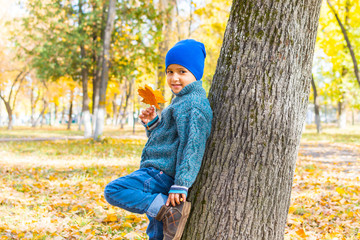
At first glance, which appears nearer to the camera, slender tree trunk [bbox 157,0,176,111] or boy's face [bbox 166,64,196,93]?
boy's face [bbox 166,64,196,93]

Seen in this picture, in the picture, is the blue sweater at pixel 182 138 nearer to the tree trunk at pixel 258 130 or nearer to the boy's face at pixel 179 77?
the boy's face at pixel 179 77

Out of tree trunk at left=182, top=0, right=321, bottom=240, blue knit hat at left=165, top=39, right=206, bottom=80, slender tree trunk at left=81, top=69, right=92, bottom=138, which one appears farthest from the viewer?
slender tree trunk at left=81, top=69, right=92, bottom=138

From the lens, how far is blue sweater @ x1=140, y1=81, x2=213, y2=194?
212cm

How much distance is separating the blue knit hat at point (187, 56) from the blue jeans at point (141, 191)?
861 millimetres

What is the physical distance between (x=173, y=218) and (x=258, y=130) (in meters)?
0.90

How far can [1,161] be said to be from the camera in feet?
27.8

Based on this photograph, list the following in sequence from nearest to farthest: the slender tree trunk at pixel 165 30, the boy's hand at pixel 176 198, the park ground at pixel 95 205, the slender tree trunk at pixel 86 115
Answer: the boy's hand at pixel 176 198, the park ground at pixel 95 205, the slender tree trunk at pixel 165 30, the slender tree trunk at pixel 86 115

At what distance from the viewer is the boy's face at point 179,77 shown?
2404mm

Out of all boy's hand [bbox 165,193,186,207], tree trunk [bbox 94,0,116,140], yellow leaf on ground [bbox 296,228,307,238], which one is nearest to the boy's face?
boy's hand [bbox 165,193,186,207]

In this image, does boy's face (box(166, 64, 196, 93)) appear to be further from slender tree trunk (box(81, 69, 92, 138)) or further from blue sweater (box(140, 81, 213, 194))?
slender tree trunk (box(81, 69, 92, 138))

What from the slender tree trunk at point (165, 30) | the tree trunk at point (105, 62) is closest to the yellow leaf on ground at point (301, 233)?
the tree trunk at point (105, 62)

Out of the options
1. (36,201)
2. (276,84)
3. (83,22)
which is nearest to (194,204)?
(276,84)

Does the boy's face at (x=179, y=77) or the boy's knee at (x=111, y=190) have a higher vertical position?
the boy's face at (x=179, y=77)

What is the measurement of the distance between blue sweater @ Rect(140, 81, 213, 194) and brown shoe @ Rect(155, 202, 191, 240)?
0.53 ft
